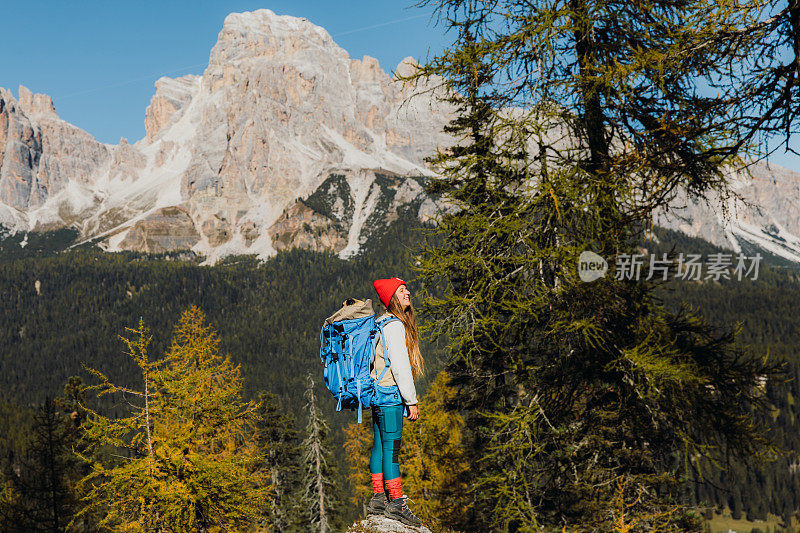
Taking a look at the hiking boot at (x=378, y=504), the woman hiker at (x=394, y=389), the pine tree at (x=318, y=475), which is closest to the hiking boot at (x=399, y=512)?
the woman hiker at (x=394, y=389)

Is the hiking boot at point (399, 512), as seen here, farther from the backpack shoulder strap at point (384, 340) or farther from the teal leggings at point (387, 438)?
the backpack shoulder strap at point (384, 340)

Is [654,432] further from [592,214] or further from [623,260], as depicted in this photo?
[592,214]

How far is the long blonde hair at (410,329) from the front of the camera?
6.03 meters

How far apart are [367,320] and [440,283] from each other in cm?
132

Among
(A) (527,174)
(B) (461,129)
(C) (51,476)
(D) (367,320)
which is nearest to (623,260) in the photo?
(A) (527,174)

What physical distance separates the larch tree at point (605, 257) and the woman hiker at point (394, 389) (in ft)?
1.60

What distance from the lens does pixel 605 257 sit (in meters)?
5.56

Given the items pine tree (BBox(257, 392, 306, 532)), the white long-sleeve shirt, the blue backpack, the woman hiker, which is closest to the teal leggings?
the woman hiker

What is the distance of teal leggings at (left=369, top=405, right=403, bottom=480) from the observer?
5.92 metres

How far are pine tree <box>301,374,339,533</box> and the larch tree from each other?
25600 mm

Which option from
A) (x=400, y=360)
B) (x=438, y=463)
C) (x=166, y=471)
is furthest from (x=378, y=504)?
(x=438, y=463)

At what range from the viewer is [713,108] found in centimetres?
493

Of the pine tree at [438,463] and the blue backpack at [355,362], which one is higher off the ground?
the blue backpack at [355,362]

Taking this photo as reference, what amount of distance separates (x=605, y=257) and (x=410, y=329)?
2162 millimetres
